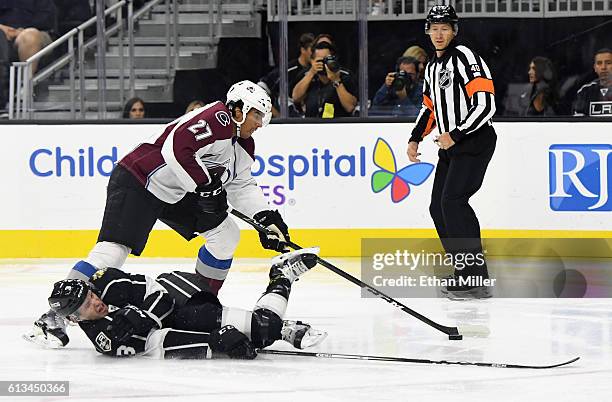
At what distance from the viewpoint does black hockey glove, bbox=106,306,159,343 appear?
4125 mm

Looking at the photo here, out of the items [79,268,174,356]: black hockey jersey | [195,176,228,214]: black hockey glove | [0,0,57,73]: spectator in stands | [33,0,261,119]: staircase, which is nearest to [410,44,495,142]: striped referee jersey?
[195,176,228,214]: black hockey glove

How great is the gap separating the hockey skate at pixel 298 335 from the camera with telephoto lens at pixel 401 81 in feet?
10.4

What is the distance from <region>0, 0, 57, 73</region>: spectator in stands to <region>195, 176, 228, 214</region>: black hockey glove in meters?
3.24

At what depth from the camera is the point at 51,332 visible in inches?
178

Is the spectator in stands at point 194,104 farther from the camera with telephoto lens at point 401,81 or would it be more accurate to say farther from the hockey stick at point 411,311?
the hockey stick at point 411,311

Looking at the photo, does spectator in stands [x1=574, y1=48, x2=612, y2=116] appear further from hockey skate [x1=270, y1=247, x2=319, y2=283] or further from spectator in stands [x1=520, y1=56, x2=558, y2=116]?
hockey skate [x1=270, y1=247, x2=319, y2=283]

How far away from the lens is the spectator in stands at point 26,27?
758cm

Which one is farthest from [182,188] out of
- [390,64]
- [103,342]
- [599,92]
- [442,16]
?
[599,92]

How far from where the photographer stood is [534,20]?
7207 millimetres

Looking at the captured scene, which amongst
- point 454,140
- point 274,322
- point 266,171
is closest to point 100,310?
point 274,322

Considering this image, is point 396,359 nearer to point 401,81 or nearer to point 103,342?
point 103,342

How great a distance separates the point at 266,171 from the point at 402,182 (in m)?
0.76

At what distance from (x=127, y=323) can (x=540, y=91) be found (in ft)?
12.4

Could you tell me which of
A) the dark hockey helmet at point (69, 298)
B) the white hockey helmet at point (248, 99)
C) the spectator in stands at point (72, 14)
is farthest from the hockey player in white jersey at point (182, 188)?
the spectator in stands at point (72, 14)
